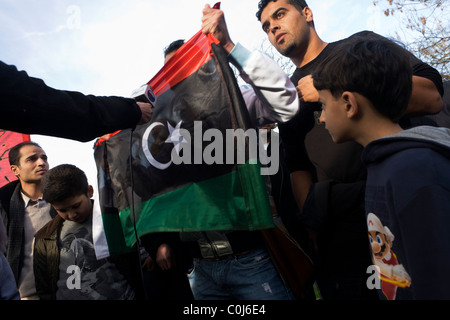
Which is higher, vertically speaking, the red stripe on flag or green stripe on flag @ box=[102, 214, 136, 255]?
the red stripe on flag

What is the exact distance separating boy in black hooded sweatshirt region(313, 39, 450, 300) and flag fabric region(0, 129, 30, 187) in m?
3.95

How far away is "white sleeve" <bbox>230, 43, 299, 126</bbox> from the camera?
1851 mm

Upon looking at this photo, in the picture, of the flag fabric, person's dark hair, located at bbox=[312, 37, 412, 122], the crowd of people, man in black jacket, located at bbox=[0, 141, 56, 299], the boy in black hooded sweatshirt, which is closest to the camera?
the boy in black hooded sweatshirt

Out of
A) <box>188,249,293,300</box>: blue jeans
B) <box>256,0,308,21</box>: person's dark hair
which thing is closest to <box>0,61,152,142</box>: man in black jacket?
<box>188,249,293,300</box>: blue jeans

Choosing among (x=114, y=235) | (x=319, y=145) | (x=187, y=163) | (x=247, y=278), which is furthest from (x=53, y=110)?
(x=319, y=145)

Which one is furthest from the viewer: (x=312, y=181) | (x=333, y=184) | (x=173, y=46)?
(x=173, y=46)

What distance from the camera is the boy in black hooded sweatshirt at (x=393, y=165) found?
3.44 feet

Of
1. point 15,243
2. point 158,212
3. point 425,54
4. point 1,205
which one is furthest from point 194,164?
point 425,54

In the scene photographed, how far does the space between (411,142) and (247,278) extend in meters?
1.07

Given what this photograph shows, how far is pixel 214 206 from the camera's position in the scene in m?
1.94

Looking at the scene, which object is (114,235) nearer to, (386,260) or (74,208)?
(74,208)

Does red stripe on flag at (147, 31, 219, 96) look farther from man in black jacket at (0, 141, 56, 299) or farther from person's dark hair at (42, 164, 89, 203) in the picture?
man in black jacket at (0, 141, 56, 299)
